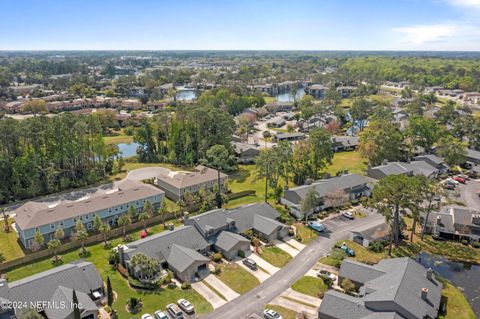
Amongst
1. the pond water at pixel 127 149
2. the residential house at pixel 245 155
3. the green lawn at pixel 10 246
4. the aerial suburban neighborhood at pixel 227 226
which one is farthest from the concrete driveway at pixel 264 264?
the pond water at pixel 127 149

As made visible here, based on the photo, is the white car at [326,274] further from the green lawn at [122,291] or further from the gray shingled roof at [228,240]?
the green lawn at [122,291]

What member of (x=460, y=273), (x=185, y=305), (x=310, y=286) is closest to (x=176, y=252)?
(x=185, y=305)

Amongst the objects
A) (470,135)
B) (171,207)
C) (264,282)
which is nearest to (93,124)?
(171,207)

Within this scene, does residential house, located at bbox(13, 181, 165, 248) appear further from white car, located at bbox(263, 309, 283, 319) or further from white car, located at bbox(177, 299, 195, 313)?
white car, located at bbox(263, 309, 283, 319)

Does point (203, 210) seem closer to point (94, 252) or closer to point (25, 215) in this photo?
point (94, 252)

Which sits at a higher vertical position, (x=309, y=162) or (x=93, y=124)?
(x=93, y=124)

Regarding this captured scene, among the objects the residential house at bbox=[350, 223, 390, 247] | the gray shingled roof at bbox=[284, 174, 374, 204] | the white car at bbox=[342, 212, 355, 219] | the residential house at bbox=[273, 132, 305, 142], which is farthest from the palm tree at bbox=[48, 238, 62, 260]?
the residential house at bbox=[273, 132, 305, 142]
